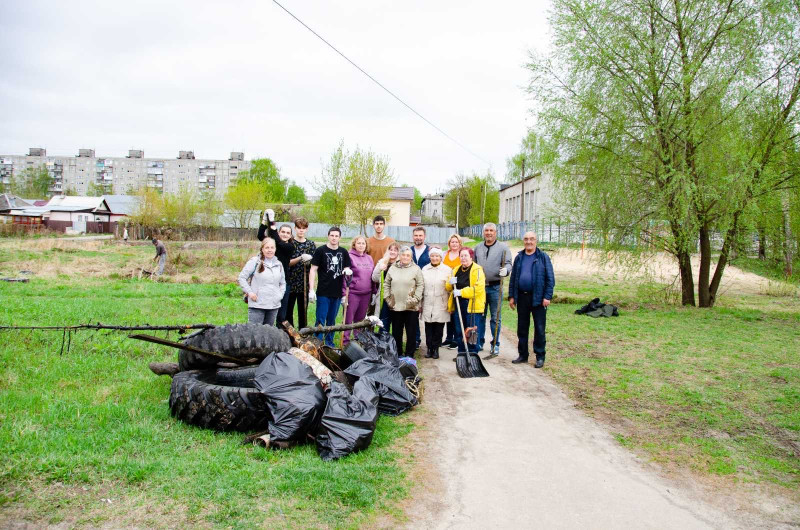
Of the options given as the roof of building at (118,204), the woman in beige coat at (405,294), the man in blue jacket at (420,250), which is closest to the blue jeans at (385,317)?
the woman in beige coat at (405,294)

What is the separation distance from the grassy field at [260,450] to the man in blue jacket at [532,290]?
1.96 feet

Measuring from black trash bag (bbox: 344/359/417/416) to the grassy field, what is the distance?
0.21 meters

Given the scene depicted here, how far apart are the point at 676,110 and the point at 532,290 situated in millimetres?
8271

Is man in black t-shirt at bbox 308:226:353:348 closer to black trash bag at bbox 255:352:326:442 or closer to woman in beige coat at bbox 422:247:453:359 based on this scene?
woman in beige coat at bbox 422:247:453:359

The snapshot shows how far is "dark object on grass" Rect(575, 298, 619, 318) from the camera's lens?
518 inches

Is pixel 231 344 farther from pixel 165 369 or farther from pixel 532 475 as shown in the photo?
pixel 532 475

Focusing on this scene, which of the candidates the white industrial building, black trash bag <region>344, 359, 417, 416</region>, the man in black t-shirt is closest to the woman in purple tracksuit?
the man in black t-shirt

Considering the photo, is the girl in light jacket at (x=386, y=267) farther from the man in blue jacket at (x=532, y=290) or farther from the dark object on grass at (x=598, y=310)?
the dark object on grass at (x=598, y=310)

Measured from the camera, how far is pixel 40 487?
11.9 feet

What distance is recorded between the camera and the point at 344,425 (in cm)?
458

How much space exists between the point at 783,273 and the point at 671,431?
1312 centimetres

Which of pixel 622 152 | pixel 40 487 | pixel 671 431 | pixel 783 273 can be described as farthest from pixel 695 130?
pixel 40 487

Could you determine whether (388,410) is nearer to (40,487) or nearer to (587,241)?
(40,487)

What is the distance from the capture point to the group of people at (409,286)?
7930mm
